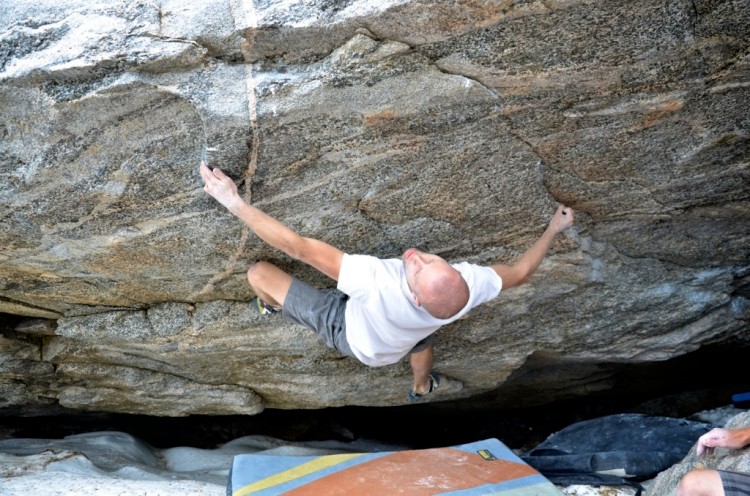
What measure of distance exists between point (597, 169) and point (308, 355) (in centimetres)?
220

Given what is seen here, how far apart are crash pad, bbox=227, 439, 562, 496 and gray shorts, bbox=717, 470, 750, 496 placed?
91 cm

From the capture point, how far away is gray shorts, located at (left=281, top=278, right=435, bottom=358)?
3734 mm

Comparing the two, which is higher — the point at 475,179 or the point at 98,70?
the point at 98,70

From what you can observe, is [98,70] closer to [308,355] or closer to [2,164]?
[2,164]

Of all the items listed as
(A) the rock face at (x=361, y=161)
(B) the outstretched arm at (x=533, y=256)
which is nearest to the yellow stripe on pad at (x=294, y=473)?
(A) the rock face at (x=361, y=161)

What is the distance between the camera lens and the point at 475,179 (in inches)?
144

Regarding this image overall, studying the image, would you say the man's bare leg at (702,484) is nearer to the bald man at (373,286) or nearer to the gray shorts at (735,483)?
the gray shorts at (735,483)

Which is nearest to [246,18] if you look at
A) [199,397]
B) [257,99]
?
[257,99]

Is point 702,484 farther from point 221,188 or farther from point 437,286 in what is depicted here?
point 221,188

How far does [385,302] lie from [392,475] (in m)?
1.01

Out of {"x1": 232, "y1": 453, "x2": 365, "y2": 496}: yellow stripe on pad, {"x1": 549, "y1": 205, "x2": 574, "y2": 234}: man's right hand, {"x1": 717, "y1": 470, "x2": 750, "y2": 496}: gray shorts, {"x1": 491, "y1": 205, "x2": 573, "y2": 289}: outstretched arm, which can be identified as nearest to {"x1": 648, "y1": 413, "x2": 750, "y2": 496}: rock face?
{"x1": 717, "y1": 470, "x2": 750, "y2": 496}: gray shorts

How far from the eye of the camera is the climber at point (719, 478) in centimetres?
290

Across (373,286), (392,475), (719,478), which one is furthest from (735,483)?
(373,286)

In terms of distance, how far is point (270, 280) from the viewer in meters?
3.84
